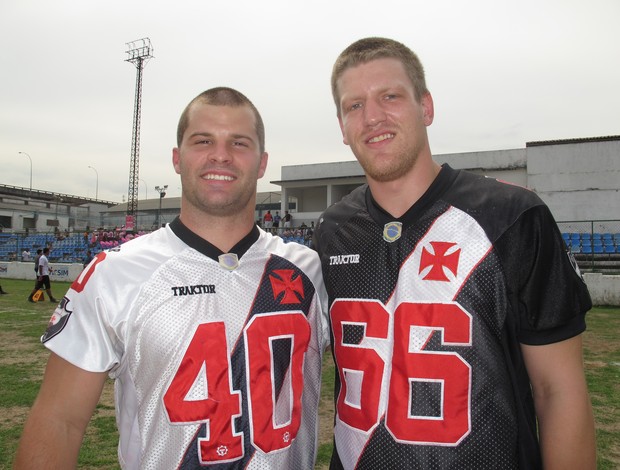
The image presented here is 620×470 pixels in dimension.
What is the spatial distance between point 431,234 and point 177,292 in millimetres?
1200

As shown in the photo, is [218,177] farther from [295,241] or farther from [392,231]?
[295,241]

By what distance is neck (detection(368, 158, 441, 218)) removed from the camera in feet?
7.40

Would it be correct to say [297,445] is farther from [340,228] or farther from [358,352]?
[340,228]

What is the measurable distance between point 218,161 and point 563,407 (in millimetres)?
1886

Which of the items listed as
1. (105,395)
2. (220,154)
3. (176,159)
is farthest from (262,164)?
(105,395)

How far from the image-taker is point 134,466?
6.81ft

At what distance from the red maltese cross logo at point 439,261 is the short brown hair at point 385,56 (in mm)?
789

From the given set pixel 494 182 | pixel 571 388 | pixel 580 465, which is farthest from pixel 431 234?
pixel 580 465

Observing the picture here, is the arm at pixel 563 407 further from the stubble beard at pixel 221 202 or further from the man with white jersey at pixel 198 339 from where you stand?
the stubble beard at pixel 221 202

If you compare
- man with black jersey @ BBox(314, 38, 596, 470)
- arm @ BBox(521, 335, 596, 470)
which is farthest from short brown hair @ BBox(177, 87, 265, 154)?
arm @ BBox(521, 335, 596, 470)

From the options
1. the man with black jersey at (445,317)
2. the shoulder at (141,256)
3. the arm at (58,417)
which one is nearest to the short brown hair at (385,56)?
the man with black jersey at (445,317)

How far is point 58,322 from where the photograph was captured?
204cm

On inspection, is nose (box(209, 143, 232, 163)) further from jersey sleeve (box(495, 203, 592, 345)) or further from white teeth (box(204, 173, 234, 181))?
jersey sleeve (box(495, 203, 592, 345))

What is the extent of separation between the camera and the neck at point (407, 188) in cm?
226
